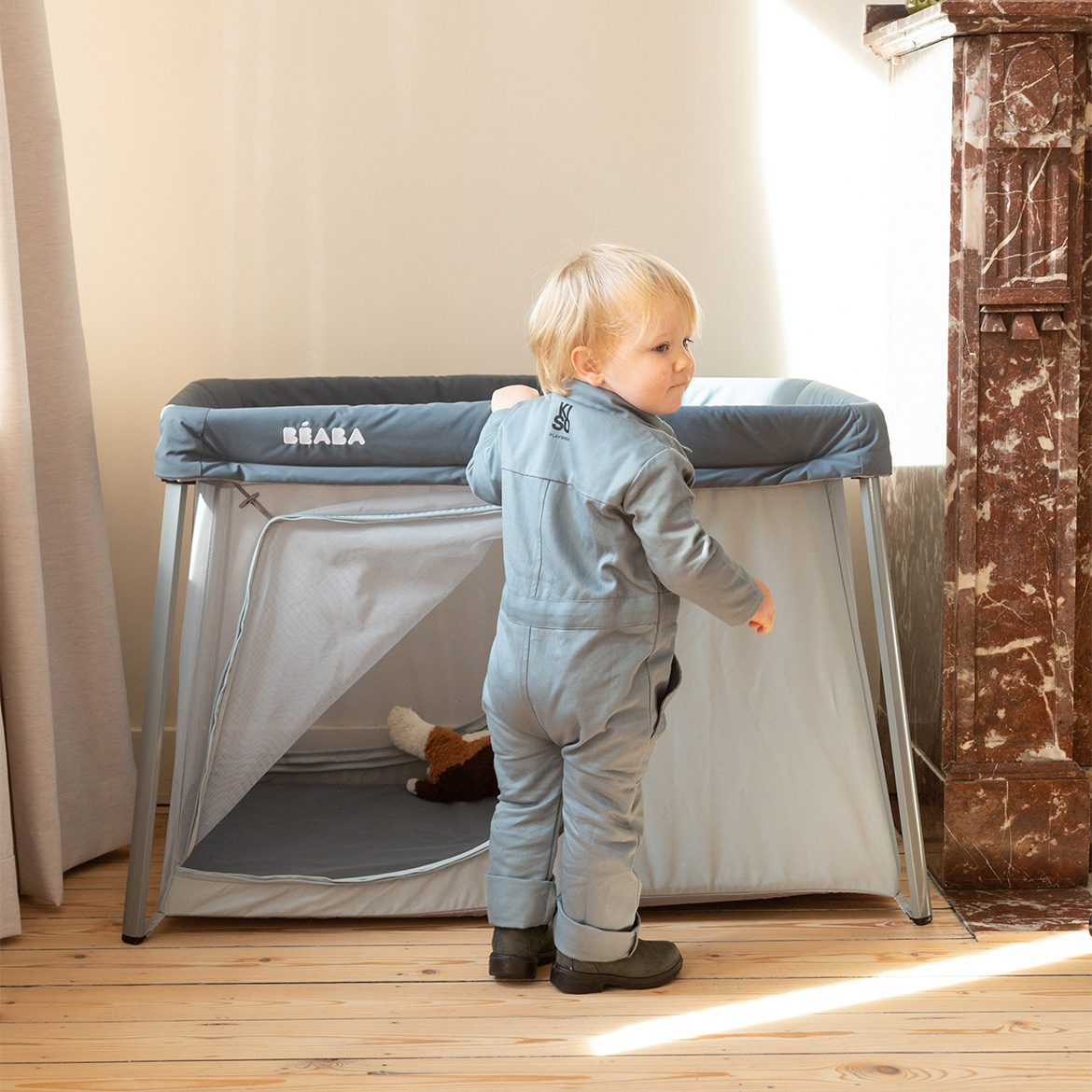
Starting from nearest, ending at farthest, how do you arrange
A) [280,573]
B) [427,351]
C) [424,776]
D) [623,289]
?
[623,289] → [280,573] → [424,776] → [427,351]

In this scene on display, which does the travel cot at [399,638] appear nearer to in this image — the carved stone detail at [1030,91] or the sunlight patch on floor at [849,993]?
the sunlight patch on floor at [849,993]

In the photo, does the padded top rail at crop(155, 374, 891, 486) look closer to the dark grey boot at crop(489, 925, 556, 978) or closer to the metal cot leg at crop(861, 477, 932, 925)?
the metal cot leg at crop(861, 477, 932, 925)

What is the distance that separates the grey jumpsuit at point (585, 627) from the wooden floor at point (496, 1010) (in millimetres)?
142

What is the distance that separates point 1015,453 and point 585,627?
804mm

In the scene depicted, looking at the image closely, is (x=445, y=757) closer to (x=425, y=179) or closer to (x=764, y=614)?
(x=764, y=614)

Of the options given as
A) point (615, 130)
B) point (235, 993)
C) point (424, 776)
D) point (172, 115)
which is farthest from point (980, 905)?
point (172, 115)

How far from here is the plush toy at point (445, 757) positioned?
1.92 m

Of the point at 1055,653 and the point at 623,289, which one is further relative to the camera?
the point at 1055,653

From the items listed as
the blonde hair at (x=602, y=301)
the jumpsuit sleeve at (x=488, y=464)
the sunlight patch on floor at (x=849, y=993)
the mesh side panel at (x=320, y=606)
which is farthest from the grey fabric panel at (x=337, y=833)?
the blonde hair at (x=602, y=301)

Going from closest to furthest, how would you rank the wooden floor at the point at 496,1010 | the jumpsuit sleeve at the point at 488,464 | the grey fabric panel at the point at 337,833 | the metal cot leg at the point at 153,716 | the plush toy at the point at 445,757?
the wooden floor at the point at 496,1010 < the jumpsuit sleeve at the point at 488,464 < the metal cot leg at the point at 153,716 < the grey fabric panel at the point at 337,833 < the plush toy at the point at 445,757

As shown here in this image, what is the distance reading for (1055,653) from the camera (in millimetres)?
1700

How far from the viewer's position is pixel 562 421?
4.29 feet

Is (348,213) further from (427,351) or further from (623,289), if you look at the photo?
(623,289)

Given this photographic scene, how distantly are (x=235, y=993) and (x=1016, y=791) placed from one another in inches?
47.7
